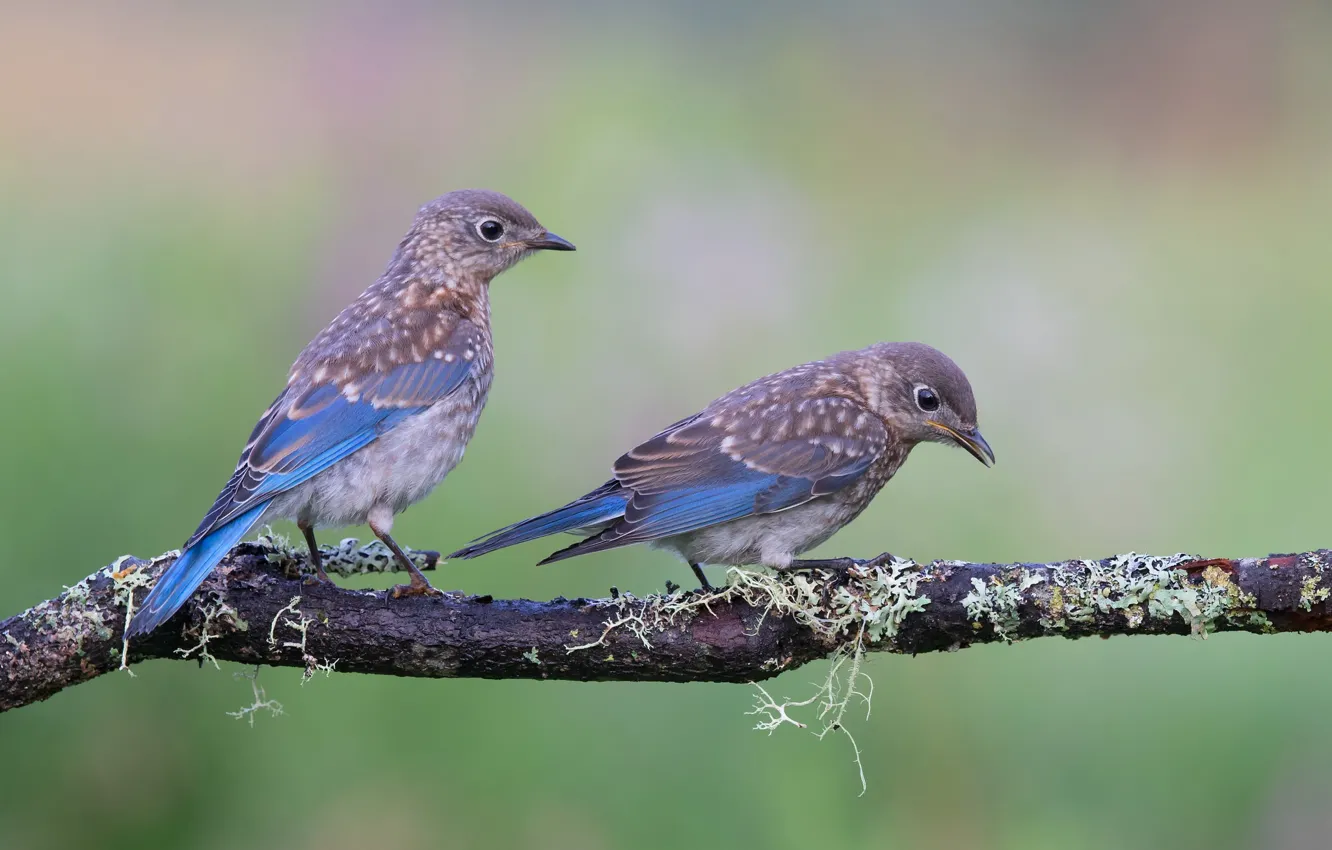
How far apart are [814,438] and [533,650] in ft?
3.72

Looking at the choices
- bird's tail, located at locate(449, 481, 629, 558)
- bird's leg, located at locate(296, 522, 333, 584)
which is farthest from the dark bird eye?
bird's leg, located at locate(296, 522, 333, 584)

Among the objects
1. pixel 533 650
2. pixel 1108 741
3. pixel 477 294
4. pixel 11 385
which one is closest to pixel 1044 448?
pixel 1108 741

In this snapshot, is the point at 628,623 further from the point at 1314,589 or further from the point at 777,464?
the point at 1314,589

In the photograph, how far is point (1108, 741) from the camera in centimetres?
572

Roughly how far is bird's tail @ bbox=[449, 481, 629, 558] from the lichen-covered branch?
173 millimetres

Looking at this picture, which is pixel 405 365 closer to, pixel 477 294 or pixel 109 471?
pixel 477 294

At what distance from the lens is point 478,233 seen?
4.60 metres

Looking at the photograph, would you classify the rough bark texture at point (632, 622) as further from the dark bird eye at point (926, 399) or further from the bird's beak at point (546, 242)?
the bird's beak at point (546, 242)

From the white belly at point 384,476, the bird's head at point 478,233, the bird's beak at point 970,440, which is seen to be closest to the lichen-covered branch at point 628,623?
the white belly at point 384,476

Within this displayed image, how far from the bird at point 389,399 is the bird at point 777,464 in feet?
1.77

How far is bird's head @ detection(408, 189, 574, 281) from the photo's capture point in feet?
15.1

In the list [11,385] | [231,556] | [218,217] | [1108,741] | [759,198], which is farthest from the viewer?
[759,198]

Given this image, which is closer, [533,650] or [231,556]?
[533,650]

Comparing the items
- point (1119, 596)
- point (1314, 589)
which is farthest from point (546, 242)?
point (1314, 589)
